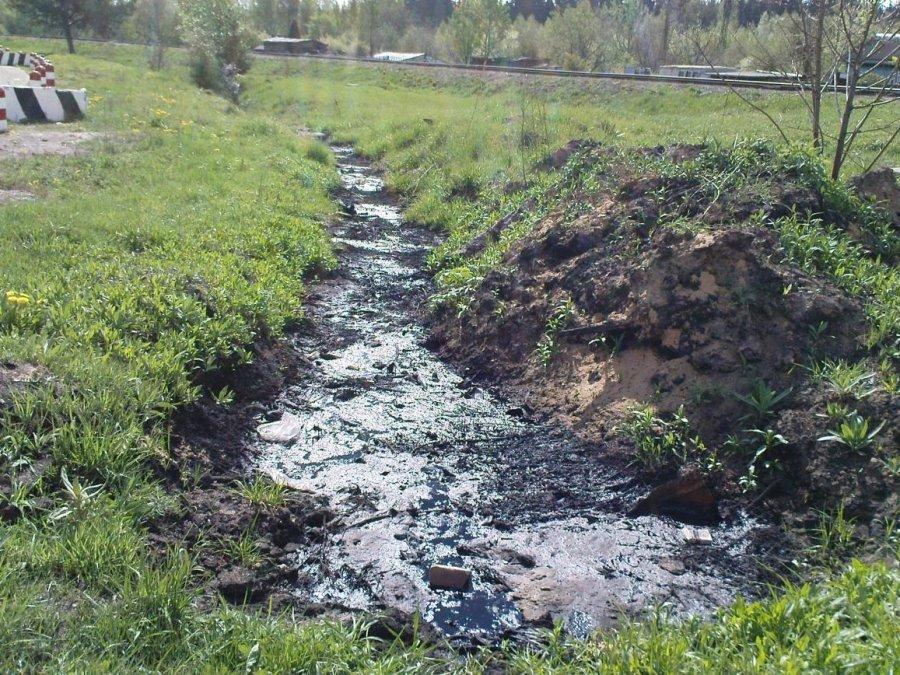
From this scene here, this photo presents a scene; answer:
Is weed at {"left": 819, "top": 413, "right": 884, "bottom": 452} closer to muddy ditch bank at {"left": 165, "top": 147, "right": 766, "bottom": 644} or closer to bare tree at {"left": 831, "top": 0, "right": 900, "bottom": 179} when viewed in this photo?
muddy ditch bank at {"left": 165, "top": 147, "right": 766, "bottom": 644}

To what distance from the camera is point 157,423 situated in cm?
444

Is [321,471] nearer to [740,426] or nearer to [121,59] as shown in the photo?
[740,426]

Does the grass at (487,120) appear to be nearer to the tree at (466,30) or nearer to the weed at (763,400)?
the weed at (763,400)

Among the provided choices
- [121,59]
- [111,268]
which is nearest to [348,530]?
[111,268]

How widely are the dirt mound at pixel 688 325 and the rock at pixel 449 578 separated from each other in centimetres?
163

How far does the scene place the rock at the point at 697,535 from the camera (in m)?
4.04

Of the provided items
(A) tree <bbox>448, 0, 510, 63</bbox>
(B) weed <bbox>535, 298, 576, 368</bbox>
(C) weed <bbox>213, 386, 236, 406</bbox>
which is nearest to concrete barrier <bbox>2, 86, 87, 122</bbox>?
(C) weed <bbox>213, 386, 236, 406</bbox>

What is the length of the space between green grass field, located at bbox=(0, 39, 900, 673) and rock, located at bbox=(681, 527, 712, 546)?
19.5 inches

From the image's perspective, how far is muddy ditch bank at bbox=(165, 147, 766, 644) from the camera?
3.60m

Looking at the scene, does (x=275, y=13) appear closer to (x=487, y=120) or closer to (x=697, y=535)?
(x=487, y=120)

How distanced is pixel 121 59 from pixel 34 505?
39.7 m

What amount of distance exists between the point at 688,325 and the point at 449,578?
8.94ft

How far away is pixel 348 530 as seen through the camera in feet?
13.6

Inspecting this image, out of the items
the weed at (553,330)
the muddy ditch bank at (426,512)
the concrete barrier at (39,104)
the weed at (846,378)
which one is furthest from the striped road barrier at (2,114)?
the weed at (846,378)
